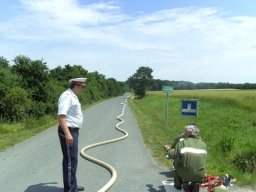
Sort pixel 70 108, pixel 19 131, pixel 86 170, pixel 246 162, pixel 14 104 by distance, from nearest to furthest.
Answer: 1. pixel 70 108
2. pixel 86 170
3. pixel 246 162
4. pixel 19 131
5. pixel 14 104

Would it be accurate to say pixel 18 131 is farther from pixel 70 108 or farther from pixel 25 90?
pixel 70 108

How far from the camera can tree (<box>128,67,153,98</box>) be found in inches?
4082

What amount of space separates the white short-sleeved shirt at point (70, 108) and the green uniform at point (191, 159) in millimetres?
1772

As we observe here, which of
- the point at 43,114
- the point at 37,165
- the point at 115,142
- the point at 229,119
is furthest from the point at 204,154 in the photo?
the point at 43,114

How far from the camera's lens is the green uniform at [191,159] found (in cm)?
686

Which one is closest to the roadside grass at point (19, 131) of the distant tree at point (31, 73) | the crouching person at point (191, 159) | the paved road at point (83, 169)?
the paved road at point (83, 169)

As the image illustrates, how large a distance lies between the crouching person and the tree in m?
94.9

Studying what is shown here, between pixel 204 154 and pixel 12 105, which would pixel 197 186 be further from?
pixel 12 105

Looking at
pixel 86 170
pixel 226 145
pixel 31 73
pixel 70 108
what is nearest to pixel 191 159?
pixel 70 108

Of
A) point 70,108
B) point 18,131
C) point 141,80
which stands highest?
point 141,80

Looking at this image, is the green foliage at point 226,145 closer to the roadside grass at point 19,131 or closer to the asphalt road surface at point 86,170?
the asphalt road surface at point 86,170

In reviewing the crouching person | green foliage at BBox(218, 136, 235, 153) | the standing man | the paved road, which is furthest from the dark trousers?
green foliage at BBox(218, 136, 235, 153)

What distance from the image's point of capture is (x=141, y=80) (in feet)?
347

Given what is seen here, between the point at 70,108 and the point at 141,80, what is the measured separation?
3896 inches
